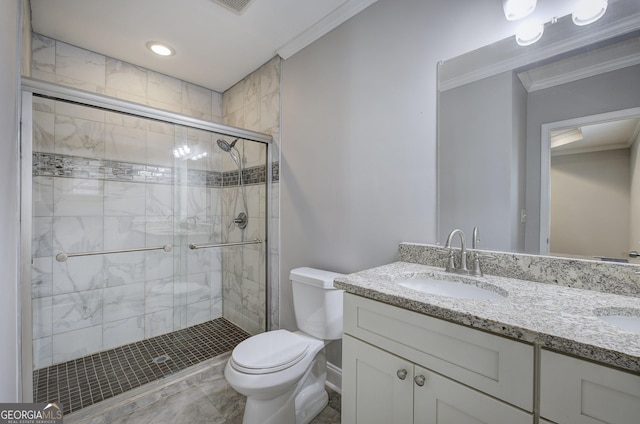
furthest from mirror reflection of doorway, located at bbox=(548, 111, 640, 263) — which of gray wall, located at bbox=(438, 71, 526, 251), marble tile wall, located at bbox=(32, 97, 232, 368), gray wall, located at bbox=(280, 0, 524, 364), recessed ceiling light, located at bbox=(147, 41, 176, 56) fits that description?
recessed ceiling light, located at bbox=(147, 41, 176, 56)

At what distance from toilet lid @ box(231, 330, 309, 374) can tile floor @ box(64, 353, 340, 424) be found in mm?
452

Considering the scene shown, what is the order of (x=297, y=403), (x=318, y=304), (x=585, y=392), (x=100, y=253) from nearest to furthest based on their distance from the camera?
(x=585, y=392), (x=297, y=403), (x=318, y=304), (x=100, y=253)

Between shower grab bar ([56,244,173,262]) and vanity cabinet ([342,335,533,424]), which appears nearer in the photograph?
vanity cabinet ([342,335,533,424])

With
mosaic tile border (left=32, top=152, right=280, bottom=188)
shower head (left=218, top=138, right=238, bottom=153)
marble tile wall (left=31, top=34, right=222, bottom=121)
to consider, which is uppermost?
marble tile wall (left=31, top=34, right=222, bottom=121)

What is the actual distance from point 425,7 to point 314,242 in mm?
1516

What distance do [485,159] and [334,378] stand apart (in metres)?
1.58

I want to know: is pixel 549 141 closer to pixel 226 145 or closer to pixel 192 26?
pixel 226 145

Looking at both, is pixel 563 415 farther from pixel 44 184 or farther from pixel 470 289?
pixel 44 184

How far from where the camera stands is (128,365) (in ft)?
6.19

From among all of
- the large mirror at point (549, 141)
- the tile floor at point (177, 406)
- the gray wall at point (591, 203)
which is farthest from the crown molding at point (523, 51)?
the tile floor at point (177, 406)

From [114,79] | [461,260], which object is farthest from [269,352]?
[114,79]

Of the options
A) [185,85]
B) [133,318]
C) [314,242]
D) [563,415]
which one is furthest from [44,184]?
[563,415]

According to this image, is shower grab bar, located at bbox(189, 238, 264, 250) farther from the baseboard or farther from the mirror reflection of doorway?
the mirror reflection of doorway

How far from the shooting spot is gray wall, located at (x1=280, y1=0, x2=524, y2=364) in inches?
53.7
